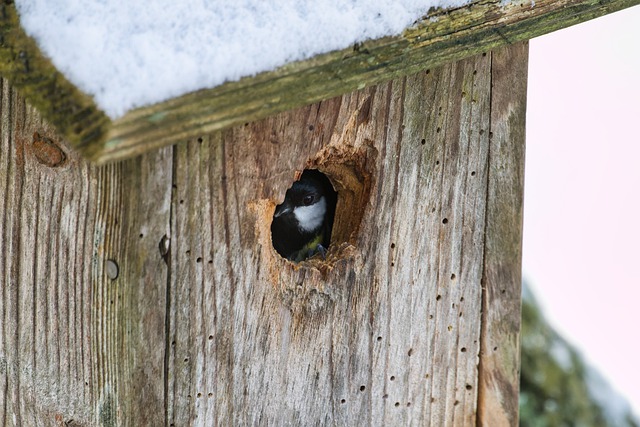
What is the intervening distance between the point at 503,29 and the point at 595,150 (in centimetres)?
390

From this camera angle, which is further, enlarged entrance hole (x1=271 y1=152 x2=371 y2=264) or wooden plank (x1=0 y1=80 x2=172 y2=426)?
enlarged entrance hole (x1=271 y1=152 x2=371 y2=264)

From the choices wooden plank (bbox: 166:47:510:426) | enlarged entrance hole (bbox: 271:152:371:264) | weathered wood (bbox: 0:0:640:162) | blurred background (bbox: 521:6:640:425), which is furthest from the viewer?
blurred background (bbox: 521:6:640:425)

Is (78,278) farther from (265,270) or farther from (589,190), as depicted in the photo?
(589,190)

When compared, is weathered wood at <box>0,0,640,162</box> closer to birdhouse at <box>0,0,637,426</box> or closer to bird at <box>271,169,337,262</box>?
birdhouse at <box>0,0,637,426</box>

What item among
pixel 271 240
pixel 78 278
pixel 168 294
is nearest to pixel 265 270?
pixel 271 240

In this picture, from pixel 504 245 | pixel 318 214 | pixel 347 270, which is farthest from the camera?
pixel 318 214

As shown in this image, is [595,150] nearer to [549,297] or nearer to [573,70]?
[573,70]

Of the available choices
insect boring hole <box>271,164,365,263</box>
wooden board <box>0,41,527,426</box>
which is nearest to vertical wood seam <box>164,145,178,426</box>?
wooden board <box>0,41,527,426</box>

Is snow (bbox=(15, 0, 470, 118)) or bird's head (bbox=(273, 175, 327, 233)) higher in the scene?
snow (bbox=(15, 0, 470, 118))

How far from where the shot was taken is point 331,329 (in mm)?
1597

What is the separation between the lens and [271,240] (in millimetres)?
1509

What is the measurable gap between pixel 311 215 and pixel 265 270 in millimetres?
673

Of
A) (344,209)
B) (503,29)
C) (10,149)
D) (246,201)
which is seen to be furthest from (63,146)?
(503,29)

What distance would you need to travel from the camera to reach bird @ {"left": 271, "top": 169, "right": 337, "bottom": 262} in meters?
2.11
